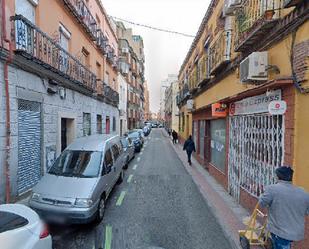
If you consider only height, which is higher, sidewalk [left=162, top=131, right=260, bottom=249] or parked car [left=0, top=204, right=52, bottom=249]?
parked car [left=0, top=204, right=52, bottom=249]

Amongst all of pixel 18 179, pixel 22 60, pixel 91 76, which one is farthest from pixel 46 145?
pixel 91 76

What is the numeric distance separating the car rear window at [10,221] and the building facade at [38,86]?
3546mm

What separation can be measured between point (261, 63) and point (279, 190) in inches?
117

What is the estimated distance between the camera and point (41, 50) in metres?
8.29

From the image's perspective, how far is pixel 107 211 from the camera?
272 inches

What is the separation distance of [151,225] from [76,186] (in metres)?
1.86

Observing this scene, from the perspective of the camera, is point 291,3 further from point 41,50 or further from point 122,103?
point 122,103

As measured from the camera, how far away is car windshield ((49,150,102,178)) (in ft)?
21.6

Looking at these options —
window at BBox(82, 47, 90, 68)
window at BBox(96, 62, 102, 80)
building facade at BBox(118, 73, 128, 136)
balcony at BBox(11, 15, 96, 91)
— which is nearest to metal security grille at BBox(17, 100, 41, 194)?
balcony at BBox(11, 15, 96, 91)

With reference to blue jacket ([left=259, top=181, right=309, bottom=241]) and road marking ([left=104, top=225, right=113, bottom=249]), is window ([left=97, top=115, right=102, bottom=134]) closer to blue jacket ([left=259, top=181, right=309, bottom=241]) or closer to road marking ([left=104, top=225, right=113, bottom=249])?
road marking ([left=104, top=225, right=113, bottom=249])

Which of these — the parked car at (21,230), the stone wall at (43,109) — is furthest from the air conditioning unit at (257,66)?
the stone wall at (43,109)

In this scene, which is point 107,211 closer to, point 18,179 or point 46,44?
point 18,179

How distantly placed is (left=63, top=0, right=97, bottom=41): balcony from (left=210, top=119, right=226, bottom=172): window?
7.75 m

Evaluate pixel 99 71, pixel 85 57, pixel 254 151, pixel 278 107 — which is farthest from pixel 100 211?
pixel 99 71
